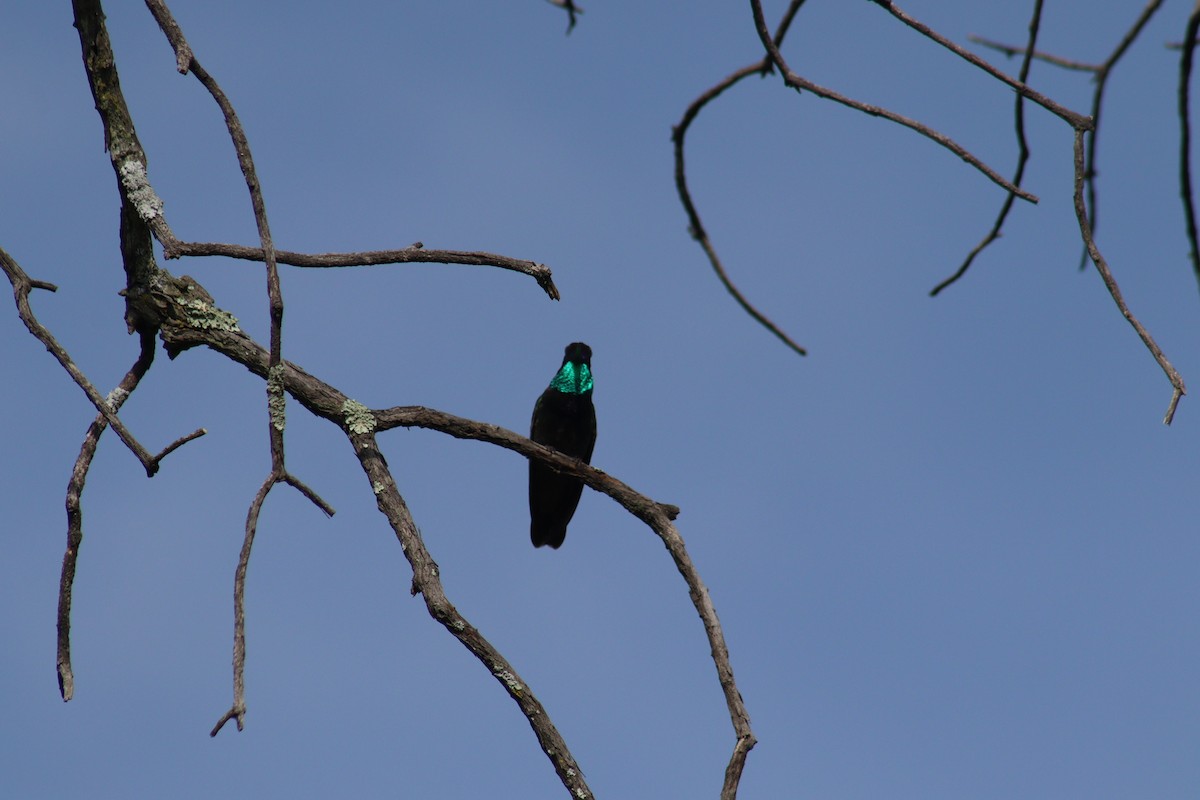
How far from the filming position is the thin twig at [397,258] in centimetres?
326

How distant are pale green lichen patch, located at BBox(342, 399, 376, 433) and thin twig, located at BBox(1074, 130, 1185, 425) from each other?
2206 millimetres

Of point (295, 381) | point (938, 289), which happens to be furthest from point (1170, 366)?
point (295, 381)

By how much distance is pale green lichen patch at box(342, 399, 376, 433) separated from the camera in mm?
3287

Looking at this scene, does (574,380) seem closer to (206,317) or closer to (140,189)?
(206,317)

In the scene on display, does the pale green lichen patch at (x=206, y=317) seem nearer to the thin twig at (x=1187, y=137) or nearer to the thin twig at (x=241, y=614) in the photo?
the thin twig at (x=241, y=614)

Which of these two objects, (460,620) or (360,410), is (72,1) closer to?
(360,410)

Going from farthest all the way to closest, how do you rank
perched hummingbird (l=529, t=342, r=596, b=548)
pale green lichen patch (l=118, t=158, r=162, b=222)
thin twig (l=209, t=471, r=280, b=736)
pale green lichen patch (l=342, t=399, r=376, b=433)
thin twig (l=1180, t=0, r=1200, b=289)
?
perched hummingbird (l=529, t=342, r=596, b=548), pale green lichen patch (l=342, t=399, r=376, b=433), pale green lichen patch (l=118, t=158, r=162, b=222), thin twig (l=209, t=471, r=280, b=736), thin twig (l=1180, t=0, r=1200, b=289)

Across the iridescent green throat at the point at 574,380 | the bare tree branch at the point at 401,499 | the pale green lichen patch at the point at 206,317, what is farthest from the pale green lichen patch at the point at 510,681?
the iridescent green throat at the point at 574,380

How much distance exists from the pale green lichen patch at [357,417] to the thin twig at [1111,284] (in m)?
2.21

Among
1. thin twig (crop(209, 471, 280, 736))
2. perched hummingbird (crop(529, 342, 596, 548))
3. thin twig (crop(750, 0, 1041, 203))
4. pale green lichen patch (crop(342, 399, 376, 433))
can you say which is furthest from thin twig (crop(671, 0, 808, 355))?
perched hummingbird (crop(529, 342, 596, 548))

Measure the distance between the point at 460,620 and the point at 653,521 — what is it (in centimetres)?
80

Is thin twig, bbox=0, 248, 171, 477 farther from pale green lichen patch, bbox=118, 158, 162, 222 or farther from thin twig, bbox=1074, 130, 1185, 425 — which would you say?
thin twig, bbox=1074, 130, 1185, 425

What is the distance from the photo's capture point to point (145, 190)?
3188mm

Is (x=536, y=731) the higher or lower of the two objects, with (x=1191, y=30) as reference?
higher
